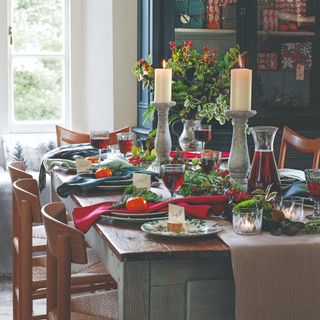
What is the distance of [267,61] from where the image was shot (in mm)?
4848

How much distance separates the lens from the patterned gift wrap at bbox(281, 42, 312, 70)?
4906 millimetres

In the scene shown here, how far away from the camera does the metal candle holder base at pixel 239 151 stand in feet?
8.12

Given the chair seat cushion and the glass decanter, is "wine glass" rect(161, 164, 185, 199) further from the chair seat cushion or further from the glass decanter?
the chair seat cushion

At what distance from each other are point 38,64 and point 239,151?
3154mm

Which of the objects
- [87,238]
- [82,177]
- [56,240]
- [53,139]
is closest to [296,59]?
[53,139]

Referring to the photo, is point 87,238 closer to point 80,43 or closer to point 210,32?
point 210,32

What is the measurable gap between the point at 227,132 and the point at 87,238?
2.54 meters

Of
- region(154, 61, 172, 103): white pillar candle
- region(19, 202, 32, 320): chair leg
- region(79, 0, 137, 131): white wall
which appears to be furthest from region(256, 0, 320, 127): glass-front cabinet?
region(19, 202, 32, 320): chair leg

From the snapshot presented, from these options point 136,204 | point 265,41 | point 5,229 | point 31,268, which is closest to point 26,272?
point 31,268

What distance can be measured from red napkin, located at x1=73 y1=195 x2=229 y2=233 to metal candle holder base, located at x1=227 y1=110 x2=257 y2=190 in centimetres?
35

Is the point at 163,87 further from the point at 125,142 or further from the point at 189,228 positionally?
the point at 189,228

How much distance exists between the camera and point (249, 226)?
1870mm

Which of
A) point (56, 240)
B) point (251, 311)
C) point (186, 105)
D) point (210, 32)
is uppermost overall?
point (210, 32)

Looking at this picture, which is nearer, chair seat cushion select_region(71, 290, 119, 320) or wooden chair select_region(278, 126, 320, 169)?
chair seat cushion select_region(71, 290, 119, 320)
